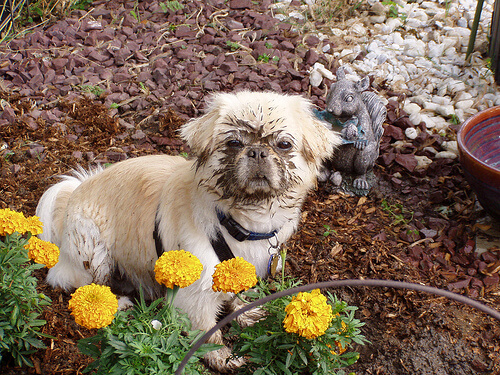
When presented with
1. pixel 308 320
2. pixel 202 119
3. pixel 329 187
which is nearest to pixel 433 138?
pixel 329 187

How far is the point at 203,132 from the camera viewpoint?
7.82 ft

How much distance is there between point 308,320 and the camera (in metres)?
1.68

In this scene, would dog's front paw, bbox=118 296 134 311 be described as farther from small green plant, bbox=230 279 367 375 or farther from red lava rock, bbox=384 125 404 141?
red lava rock, bbox=384 125 404 141

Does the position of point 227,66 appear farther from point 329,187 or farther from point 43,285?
point 43,285

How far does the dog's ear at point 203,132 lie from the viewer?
232 centimetres

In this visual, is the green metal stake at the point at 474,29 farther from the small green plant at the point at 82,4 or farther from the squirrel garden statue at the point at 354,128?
the small green plant at the point at 82,4

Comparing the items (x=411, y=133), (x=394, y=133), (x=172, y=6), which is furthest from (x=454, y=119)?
(x=172, y=6)

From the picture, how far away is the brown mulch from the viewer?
273cm

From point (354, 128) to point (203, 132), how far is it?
1501 mm

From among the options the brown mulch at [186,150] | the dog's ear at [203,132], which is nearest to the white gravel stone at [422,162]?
the brown mulch at [186,150]

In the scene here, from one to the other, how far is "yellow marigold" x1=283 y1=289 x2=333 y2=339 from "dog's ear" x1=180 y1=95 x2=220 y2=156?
937 mm

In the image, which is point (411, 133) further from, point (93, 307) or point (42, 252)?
point (93, 307)

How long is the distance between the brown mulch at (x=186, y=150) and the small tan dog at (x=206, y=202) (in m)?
0.47

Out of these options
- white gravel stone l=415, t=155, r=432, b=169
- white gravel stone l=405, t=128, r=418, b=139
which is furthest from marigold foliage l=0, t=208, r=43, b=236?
white gravel stone l=405, t=128, r=418, b=139
